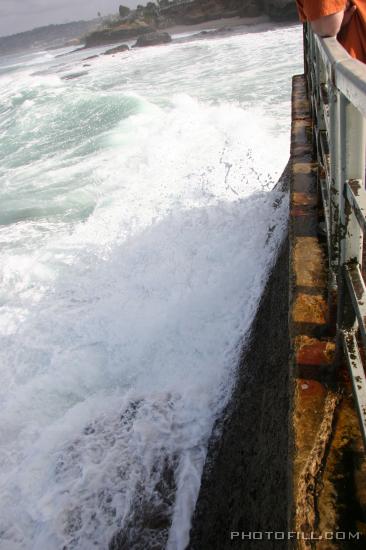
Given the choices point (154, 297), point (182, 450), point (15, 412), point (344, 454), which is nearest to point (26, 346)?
point (15, 412)

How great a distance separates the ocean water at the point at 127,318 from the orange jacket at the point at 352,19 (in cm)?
192

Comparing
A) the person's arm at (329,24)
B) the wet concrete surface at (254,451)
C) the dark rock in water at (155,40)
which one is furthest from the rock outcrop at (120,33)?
the person's arm at (329,24)

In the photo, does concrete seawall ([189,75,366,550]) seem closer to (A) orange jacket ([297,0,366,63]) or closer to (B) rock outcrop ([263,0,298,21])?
(A) orange jacket ([297,0,366,63])

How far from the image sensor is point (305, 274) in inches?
79.0

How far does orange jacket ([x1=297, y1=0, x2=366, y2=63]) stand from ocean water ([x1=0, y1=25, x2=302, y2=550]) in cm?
192

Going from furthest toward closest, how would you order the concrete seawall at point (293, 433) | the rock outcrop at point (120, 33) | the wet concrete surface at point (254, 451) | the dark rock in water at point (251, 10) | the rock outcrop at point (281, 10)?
the rock outcrop at point (120, 33) < the dark rock in water at point (251, 10) < the rock outcrop at point (281, 10) < the wet concrete surface at point (254, 451) < the concrete seawall at point (293, 433)

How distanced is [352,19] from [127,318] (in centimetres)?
352

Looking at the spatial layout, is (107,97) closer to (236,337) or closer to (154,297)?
(154,297)

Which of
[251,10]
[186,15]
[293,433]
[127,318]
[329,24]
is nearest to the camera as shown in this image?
[293,433]

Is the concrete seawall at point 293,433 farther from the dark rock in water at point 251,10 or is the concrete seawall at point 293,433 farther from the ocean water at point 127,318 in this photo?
the dark rock in water at point 251,10

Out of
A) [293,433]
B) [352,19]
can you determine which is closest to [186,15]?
[352,19]

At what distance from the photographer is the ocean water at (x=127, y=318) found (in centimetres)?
279

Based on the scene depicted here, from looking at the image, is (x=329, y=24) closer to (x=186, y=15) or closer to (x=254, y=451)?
(x=254, y=451)

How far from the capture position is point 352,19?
1736mm
